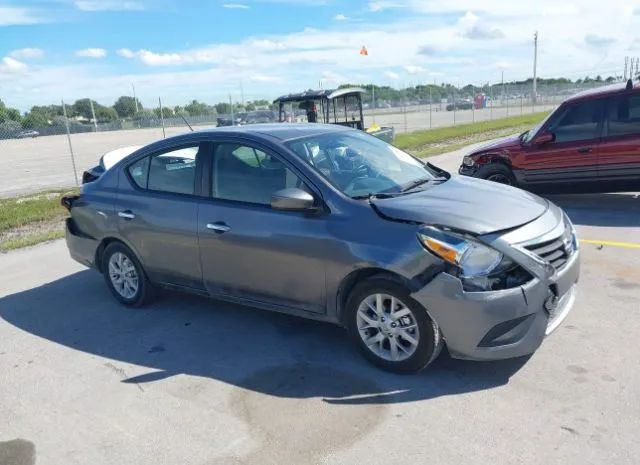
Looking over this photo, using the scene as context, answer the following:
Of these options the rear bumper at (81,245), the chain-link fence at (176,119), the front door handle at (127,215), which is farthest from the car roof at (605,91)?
the chain-link fence at (176,119)

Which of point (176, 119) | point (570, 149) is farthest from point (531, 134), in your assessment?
point (176, 119)

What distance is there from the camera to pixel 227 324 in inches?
197

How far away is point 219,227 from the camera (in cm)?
461

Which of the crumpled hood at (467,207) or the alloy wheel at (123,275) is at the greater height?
the crumpled hood at (467,207)

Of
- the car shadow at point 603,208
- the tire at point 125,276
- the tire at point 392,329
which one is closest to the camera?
the tire at point 392,329

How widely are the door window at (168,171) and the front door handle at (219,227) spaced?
0.42 metres

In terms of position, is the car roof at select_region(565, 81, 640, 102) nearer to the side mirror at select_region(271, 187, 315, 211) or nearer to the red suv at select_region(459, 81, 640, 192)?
the red suv at select_region(459, 81, 640, 192)

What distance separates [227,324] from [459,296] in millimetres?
2243

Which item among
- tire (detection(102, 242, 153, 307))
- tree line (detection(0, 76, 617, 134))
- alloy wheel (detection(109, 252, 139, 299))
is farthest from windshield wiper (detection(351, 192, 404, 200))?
tree line (detection(0, 76, 617, 134))

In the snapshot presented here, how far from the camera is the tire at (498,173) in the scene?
29.1 ft

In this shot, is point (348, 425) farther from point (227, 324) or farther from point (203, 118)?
point (203, 118)

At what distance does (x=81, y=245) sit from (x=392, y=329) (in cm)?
353

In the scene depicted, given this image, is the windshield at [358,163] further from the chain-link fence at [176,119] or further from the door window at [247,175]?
the chain-link fence at [176,119]

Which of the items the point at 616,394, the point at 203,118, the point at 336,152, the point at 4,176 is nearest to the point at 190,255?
the point at 336,152
